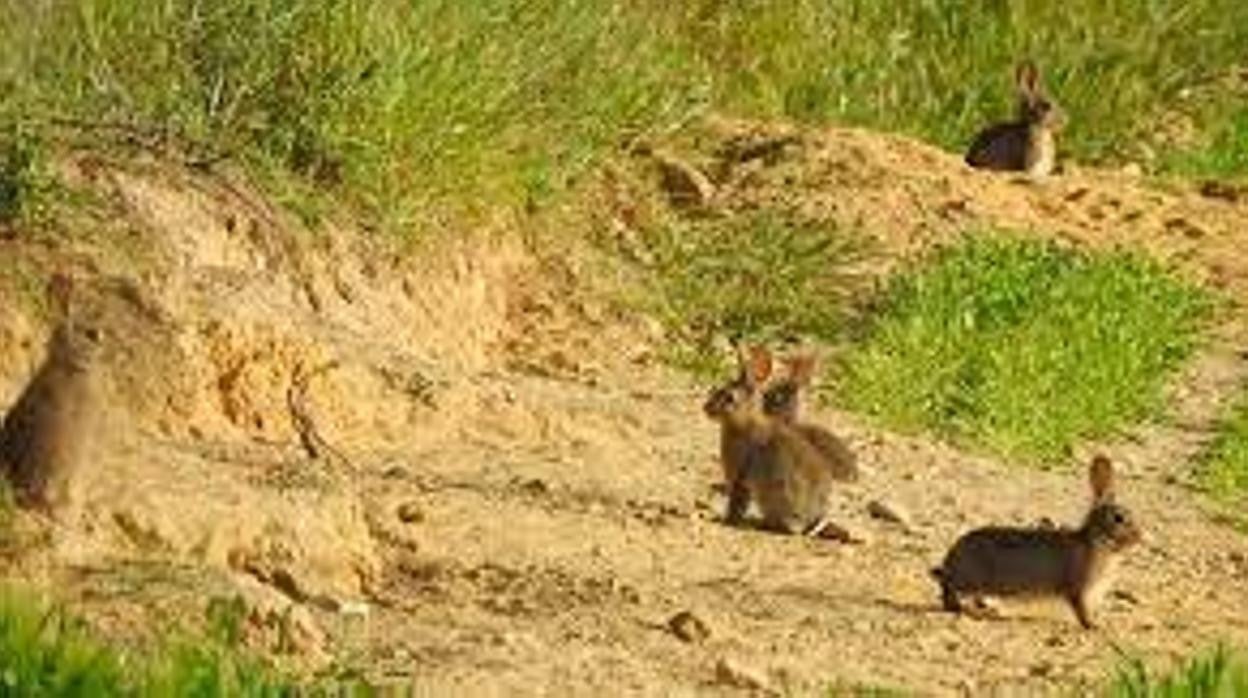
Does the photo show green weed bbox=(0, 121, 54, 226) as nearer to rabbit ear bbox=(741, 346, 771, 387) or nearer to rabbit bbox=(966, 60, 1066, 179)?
rabbit ear bbox=(741, 346, 771, 387)

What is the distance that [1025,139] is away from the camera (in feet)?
50.3

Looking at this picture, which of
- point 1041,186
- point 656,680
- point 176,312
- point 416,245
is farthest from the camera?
point 1041,186

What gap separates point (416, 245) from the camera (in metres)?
12.2

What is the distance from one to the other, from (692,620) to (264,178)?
10.1ft

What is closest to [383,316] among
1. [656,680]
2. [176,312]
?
[176,312]

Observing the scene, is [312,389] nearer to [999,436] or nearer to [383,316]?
[383,316]

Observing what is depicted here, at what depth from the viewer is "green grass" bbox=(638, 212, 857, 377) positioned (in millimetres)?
13398

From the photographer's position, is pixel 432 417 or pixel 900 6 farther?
pixel 900 6

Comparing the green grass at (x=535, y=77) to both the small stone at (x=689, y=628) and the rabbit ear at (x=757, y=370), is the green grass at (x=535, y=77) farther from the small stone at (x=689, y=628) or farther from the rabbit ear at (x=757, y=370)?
the small stone at (x=689, y=628)

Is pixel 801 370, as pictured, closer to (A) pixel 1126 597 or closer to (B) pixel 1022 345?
(A) pixel 1126 597

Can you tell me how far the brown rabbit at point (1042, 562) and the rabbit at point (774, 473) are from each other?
79 centimetres

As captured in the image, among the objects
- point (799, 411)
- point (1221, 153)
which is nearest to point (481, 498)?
point (799, 411)

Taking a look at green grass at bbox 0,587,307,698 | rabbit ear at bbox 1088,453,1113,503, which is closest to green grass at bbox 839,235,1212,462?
rabbit ear at bbox 1088,453,1113,503

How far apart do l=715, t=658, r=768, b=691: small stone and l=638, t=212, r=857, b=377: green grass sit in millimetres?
4586
